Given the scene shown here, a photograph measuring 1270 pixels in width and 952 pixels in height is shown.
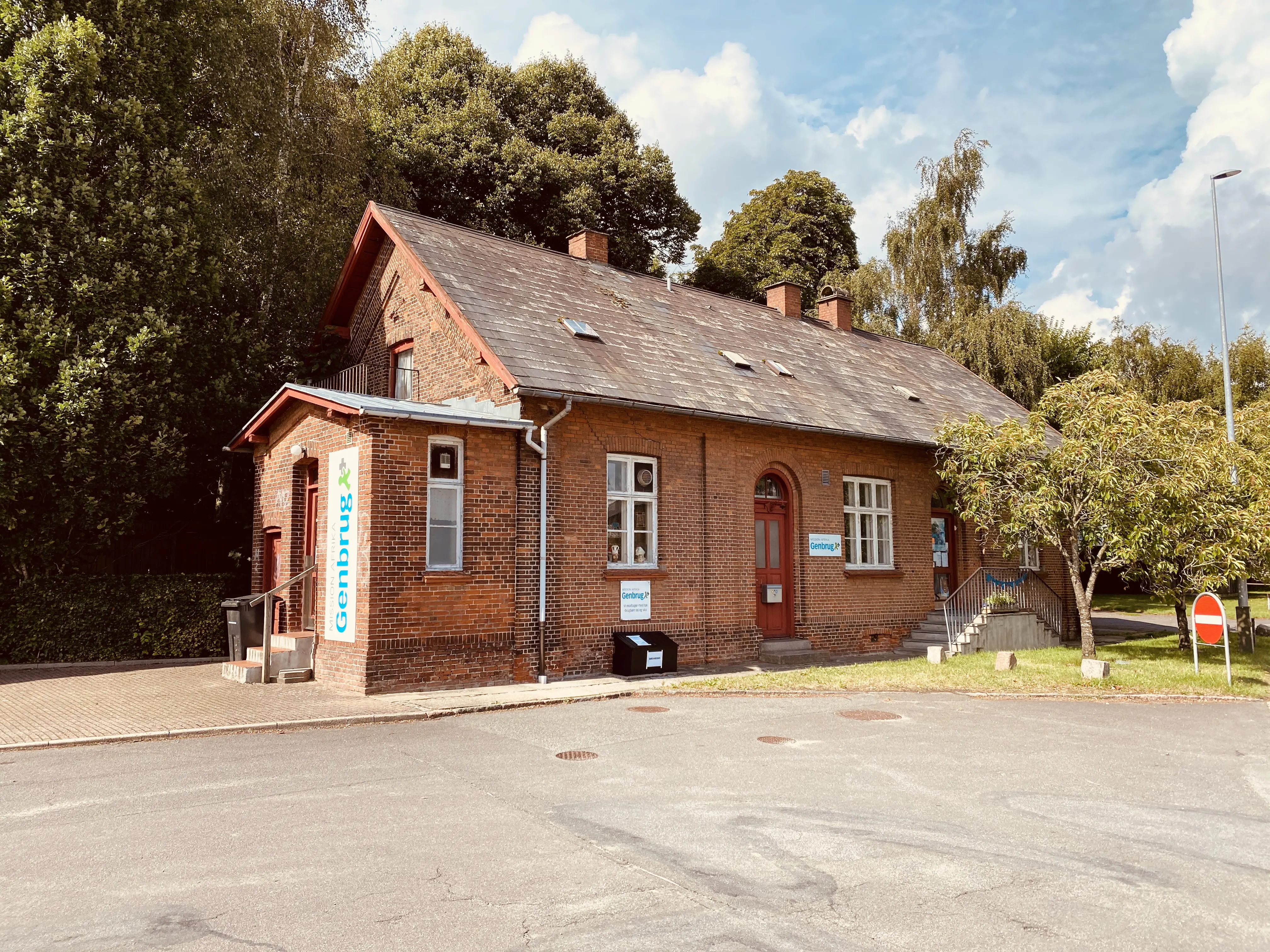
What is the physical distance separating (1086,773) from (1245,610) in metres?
12.1

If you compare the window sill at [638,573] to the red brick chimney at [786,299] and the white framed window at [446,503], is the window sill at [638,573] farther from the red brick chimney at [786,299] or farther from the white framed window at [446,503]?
the red brick chimney at [786,299]

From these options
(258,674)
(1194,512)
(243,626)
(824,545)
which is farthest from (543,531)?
(1194,512)

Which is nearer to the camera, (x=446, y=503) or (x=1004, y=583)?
(x=446, y=503)

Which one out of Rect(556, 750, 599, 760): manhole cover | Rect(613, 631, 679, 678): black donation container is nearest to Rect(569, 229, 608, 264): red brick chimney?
Rect(613, 631, 679, 678): black donation container

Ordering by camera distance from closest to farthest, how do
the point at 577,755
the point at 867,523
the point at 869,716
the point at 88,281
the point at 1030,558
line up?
the point at 577,755 → the point at 869,716 → the point at 88,281 → the point at 867,523 → the point at 1030,558

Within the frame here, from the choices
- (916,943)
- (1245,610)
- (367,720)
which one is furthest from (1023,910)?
(1245,610)

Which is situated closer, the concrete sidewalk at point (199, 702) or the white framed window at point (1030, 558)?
the concrete sidewalk at point (199, 702)

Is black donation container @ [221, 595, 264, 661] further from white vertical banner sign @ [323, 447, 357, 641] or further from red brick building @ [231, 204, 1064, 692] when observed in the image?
white vertical banner sign @ [323, 447, 357, 641]

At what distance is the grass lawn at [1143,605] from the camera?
28.1 m

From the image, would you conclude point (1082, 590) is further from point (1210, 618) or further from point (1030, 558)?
point (1030, 558)

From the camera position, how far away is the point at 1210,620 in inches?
501

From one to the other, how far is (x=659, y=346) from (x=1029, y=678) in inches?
340

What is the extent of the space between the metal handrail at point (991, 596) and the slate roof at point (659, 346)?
332cm

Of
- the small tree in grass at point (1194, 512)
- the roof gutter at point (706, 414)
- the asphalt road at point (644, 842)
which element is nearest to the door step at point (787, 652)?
the roof gutter at point (706, 414)
